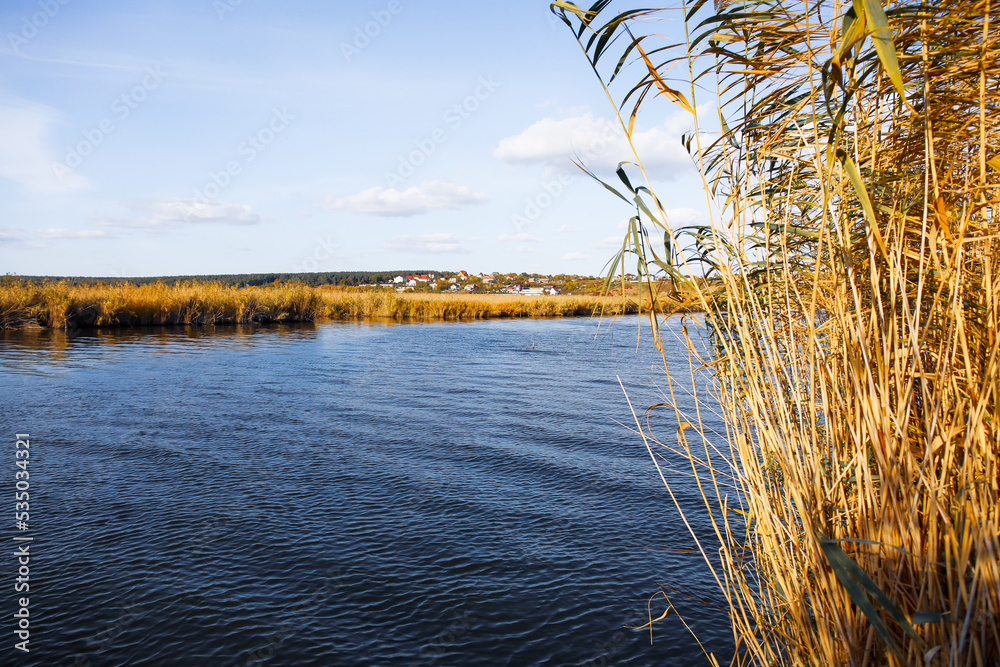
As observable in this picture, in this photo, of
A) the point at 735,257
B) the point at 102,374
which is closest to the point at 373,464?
the point at 735,257

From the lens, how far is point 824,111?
8.70 feet

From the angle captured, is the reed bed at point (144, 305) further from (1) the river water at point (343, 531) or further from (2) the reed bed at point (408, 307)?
(1) the river water at point (343, 531)

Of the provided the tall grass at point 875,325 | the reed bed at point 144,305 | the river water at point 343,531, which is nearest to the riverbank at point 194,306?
the reed bed at point 144,305

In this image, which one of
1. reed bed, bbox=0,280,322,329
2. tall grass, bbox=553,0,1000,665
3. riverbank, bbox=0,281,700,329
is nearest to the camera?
tall grass, bbox=553,0,1000,665

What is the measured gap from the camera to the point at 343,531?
18.5 ft

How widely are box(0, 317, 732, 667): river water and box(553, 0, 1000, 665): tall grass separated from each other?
2059 millimetres

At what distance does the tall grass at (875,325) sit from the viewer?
6.75ft

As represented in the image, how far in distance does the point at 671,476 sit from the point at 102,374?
12.3 meters

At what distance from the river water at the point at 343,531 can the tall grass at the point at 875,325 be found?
6.76 feet

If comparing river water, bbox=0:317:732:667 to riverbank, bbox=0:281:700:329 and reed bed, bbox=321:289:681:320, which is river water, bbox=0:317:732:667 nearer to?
riverbank, bbox=0:281:700:329

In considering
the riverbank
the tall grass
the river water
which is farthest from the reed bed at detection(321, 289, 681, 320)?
the tall grass

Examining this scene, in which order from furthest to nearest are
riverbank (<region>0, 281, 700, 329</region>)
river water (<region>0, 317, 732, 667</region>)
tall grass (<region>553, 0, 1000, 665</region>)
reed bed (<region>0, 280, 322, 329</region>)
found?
riverbank (<region>0, 281, 700, 329</region>) < reed bed (<region>0, 280, 322, 329</region>) < river water (<region>0, 317, 732, 667</region>) < tall grass (<region>553, 0, 1000, 665</region>)

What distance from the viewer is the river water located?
4086 mm

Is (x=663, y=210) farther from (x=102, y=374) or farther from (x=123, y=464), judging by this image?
(x=102, y=374)
